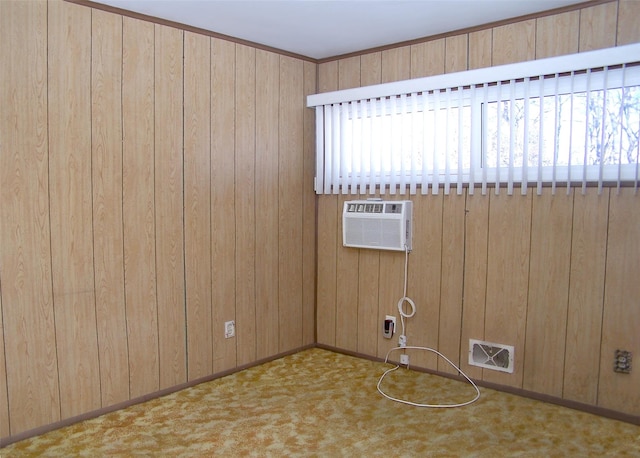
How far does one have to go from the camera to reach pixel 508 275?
3.06m

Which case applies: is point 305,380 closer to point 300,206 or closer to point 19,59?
point 300,206

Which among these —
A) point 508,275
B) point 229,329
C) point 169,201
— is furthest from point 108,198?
point 508,275

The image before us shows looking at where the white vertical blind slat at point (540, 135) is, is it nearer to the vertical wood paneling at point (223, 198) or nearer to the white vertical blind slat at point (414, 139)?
the white vertical blind slat at point (414, 139)

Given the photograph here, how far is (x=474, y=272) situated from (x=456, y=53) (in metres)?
1.39

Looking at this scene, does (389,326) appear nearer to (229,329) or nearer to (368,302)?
(368,302)

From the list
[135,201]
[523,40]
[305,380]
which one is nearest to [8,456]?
[135,201]

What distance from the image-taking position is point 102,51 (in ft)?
8.85

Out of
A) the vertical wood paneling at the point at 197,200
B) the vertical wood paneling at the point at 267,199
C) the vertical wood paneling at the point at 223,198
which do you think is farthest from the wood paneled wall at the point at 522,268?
the vertical wood paneling at the point at 197,200

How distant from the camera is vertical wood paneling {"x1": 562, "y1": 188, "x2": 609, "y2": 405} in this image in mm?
2748

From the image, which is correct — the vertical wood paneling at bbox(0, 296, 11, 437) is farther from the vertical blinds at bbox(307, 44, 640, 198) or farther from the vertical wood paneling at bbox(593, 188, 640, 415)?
the vertical wood paneling at bbox(593, 188, 640, 415)

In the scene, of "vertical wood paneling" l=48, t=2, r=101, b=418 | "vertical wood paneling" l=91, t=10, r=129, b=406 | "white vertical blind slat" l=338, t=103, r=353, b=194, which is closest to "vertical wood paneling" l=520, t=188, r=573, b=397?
"white vertical blind slat" l=338, t=103, r=353, b=194

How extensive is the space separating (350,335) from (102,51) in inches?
98.8

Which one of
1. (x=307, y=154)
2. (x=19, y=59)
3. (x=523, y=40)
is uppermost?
(x=523, y=40)

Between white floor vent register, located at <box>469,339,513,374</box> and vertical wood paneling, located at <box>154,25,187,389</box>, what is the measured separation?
1837mm
